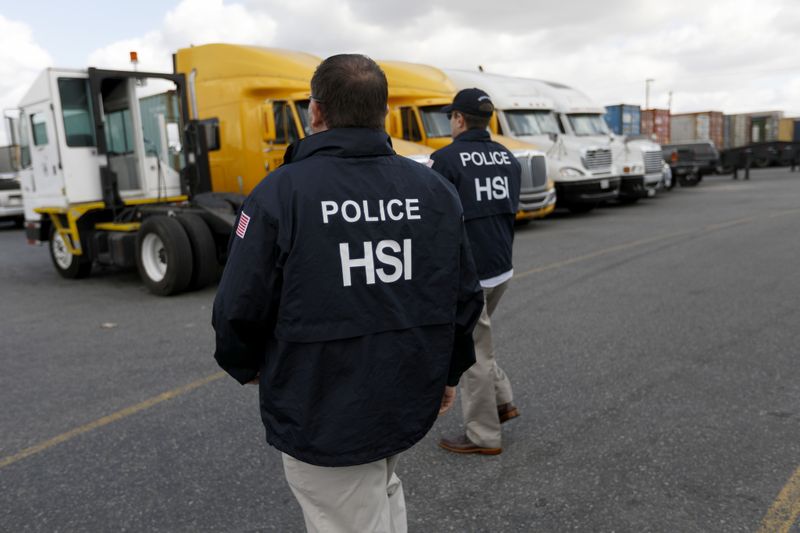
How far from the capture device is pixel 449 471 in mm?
3289

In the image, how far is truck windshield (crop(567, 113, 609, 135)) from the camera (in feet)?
52.8

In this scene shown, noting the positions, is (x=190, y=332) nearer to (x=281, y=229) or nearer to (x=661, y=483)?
(x=661, y=483)

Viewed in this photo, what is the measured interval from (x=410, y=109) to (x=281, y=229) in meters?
11.6

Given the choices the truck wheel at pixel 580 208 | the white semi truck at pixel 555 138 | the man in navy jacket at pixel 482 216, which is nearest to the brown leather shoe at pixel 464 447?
the man in navy jacket at pixel 482 216

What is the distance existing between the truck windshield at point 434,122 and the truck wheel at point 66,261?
21.4 feet

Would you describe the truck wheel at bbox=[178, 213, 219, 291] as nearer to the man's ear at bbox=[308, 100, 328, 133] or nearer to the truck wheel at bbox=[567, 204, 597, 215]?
the man's ear at bbox=[308, 100, 328, 133]

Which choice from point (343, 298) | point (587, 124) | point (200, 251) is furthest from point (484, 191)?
point (587, 124)

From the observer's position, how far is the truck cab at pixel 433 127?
12727 millimetres

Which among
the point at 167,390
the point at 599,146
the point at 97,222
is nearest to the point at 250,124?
the point at 97,222

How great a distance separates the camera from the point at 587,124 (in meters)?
16.4

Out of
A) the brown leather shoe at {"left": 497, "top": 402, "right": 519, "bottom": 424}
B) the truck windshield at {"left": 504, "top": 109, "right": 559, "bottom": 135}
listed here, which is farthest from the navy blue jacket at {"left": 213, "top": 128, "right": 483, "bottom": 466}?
the truck windshield at {"left": 504, "top": 109, "right": 559, "bottom": 135}

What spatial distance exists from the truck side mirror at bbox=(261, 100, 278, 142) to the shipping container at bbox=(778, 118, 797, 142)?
3967cm

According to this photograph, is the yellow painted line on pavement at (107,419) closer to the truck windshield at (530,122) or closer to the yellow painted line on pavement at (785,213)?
the truck windshield at (530,122)

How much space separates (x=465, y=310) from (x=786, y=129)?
45060mm
